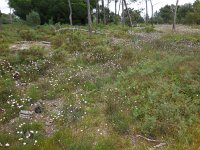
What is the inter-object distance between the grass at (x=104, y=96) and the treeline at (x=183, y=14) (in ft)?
113

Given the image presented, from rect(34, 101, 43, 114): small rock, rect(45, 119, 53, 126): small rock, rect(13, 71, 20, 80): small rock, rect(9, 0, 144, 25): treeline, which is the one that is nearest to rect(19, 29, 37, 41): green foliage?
rect(13, 71, 20, 80): small rock

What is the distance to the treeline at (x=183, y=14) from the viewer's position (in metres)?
53.2

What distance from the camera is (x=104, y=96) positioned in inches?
398

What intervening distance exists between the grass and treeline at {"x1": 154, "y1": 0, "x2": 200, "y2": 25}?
3454cm

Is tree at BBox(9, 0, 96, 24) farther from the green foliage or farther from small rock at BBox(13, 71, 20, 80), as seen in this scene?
small rock at BBox(13, 71, 20, 80)

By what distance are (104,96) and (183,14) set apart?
61142 millimetres

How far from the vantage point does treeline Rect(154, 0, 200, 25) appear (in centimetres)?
5322

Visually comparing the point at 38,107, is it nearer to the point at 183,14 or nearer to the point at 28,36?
the point at 28,36

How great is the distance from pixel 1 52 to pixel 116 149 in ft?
34.2

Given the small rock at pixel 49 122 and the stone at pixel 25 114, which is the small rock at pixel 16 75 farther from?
the small rock at pixel 49 122

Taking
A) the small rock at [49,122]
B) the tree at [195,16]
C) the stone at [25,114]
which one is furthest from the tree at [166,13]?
the small rock at [49,122]

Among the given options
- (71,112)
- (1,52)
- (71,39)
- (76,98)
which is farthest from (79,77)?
(71,39)

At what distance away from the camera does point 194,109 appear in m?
9.27

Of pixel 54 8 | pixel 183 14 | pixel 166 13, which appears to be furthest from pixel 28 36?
pixel 166 13
